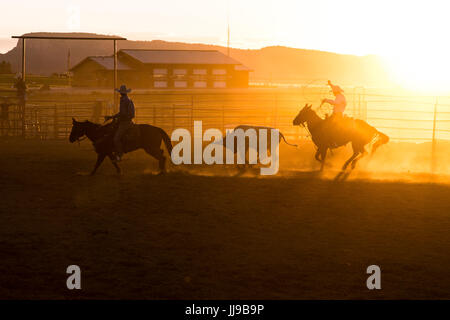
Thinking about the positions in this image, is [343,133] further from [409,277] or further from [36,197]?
[409,277]

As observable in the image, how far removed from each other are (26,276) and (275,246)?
2698 mm

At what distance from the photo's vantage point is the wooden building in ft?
175

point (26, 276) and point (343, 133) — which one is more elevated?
point (343, 133)

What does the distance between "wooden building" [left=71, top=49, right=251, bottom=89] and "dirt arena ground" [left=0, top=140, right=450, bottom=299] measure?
40424mm

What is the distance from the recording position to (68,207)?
9.59 metres

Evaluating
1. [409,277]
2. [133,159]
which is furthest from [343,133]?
[409,277]

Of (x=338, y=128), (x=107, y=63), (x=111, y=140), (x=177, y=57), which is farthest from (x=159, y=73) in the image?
(x=111, y=140)

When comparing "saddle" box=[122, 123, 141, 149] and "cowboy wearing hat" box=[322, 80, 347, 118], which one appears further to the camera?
"cowboy wearing hat" box=[322, 80, 347, 118]

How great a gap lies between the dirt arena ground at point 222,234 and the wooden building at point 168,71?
40.4 meters

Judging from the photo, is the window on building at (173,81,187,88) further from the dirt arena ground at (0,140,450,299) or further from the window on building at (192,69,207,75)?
the dirt arena ground at (0,140,450,299)

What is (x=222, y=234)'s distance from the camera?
7996 millimetres

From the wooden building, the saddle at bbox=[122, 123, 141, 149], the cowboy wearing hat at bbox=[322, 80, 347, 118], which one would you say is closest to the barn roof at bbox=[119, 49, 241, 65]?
the wooden building

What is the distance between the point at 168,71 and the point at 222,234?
46.6 metres
